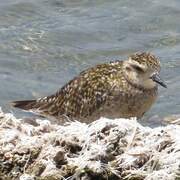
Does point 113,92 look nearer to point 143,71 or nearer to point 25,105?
point 143,71

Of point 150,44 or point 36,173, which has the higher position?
point 36,173

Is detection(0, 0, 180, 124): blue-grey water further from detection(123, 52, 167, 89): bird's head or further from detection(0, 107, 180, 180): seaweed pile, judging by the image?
detection(0, 107, 180, 180): seaweed pile

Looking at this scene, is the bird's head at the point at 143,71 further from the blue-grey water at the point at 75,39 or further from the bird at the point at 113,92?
the blue-grey water at the point at 75,39

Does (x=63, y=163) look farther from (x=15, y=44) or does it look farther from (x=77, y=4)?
(x=77, y=4)

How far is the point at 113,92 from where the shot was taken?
740 cm

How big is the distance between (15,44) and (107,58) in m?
1.46

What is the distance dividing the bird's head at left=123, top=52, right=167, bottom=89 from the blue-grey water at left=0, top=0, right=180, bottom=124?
5.24ft

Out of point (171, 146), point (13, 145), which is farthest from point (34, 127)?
point (171, 146)

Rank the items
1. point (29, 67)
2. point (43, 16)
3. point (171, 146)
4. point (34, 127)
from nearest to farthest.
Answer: point (171, 146), point (34, 127), point (29, 67), point (43, 16)

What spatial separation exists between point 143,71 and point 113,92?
411mm

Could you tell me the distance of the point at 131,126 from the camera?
5.23 metres

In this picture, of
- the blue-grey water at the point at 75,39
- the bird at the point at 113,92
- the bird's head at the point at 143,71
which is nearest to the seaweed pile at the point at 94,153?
the bird at the point at 113,92

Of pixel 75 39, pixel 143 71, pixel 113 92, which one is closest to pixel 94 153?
pixel 113 92

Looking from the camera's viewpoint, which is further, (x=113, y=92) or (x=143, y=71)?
(x=143, y=71)
